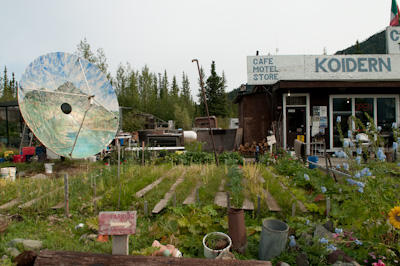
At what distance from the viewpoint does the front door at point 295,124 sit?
984cm

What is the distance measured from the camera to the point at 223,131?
12.6 m

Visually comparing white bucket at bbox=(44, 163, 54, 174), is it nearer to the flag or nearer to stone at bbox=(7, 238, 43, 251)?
stone at bbox=(7, 238, 43, 251)

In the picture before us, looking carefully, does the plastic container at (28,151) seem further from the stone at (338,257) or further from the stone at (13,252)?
the stone at (338,257)

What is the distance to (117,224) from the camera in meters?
2.22

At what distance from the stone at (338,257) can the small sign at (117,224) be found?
213 cm

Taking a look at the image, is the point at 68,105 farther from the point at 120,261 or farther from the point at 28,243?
the point at 120,261

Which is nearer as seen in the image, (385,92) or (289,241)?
(289,241)

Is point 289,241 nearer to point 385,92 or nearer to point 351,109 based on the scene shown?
point 351,109

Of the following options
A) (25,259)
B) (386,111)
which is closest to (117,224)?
(25,259)

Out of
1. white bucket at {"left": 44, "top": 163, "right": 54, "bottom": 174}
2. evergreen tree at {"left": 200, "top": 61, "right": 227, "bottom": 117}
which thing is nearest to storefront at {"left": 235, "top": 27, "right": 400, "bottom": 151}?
white bucket at {"left": 44, "top": 163, "right": 54, "bottom": 174}

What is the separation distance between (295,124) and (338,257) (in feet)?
27.5

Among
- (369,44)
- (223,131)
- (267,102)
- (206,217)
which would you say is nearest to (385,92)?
(267,102)

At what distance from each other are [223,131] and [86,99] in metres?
7.40

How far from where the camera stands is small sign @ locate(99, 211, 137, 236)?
7.25 ft
